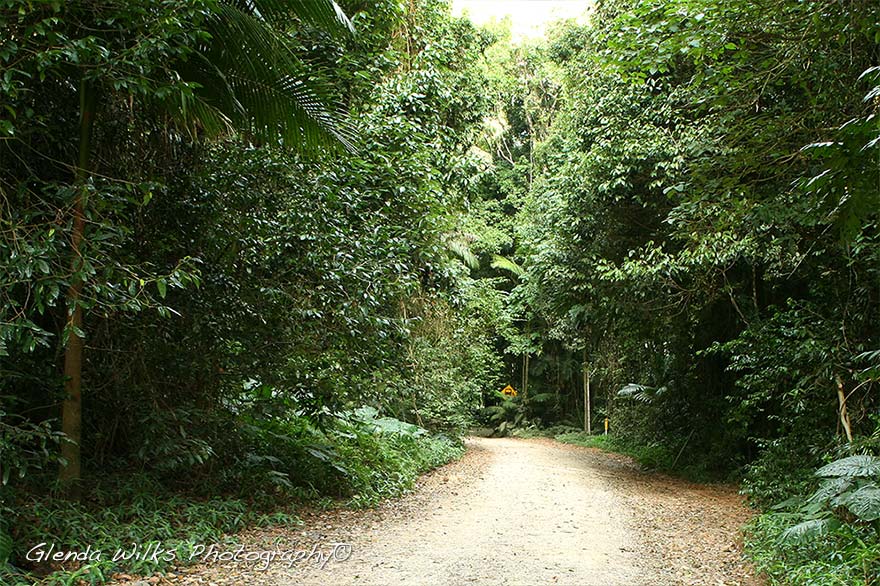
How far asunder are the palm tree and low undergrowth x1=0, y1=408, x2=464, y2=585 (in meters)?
0.47

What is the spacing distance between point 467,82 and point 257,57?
7407mm

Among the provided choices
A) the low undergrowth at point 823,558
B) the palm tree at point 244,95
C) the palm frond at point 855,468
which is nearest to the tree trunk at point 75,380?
the palm tree at point 244,95

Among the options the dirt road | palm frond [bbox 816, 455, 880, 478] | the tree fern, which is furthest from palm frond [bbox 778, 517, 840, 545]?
the tree fern

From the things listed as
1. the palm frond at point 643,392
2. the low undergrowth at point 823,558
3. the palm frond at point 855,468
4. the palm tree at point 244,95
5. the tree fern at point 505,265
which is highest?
the tree fern at point 505,265

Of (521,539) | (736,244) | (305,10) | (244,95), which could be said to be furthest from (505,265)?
(305,10)

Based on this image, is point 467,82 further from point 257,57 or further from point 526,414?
point 526,414

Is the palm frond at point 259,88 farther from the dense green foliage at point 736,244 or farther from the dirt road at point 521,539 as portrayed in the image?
the dirt road at point 521,539

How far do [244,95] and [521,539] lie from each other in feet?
17.2

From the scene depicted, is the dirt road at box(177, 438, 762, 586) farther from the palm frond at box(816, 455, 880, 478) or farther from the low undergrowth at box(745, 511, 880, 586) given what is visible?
the palm frond at box(816, 455, 880, 478)

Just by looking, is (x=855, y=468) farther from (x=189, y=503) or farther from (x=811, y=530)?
(x=189, y=503)

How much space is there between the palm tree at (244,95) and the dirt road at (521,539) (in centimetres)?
215

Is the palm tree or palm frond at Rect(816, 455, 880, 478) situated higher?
the palm tree

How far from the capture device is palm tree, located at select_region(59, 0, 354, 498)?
511 cm

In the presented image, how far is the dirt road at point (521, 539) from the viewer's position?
4812 millimetres
